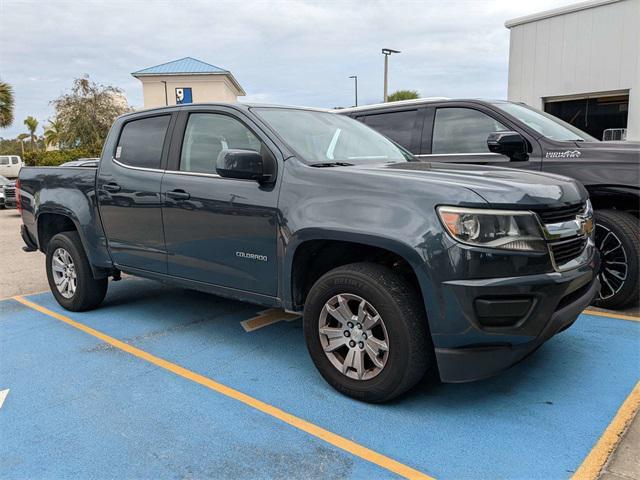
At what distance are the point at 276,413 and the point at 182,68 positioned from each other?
45746 mm

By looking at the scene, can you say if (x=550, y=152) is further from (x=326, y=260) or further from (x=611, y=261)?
(x=326, y=260)

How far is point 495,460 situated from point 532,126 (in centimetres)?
354

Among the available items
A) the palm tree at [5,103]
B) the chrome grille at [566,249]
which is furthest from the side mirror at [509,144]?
the palm tree at [5,103]

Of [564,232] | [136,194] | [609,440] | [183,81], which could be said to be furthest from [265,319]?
[183,81]

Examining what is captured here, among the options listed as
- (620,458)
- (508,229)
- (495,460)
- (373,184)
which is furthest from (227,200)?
(620,458)

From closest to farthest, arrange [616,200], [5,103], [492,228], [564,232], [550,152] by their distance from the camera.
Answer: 1. [492,228]
2. [564,232]
3. [616,200]
4. [550,152]
5. [5,103]

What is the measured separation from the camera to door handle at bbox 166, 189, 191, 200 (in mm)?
4035

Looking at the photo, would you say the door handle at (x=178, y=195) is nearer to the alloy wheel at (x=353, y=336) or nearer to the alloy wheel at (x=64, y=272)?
the alloy wheel at (x=353, y=336)

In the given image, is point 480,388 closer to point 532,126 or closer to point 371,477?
point 371,477

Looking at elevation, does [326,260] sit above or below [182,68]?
below

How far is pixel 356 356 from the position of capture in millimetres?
3211

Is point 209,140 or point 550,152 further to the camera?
point 550,152

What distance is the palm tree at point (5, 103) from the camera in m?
28.5

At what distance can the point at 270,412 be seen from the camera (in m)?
3.21
